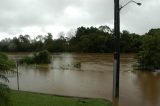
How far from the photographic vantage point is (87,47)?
70.0 m

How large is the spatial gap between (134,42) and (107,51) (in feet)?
23.1

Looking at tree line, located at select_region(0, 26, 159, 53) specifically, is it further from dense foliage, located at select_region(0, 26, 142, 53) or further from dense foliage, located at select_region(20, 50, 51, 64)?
dense foliage, located at select_region(20, 50, 51, 64)

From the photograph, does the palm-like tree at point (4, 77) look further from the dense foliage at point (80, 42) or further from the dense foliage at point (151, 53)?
the dense foliage at point (80, 42)

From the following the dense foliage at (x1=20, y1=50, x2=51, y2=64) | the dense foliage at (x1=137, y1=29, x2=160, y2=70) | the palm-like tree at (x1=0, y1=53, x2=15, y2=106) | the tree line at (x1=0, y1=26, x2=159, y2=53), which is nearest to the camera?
the palm-like tree at (x1=0, y1=53, x2=15, y2=106)

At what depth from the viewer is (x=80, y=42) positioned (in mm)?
74688

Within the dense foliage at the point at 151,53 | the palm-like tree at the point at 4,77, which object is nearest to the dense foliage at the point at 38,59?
the dense foliage at the point at 151,53

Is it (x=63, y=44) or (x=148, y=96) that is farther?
(x=63, y=44)

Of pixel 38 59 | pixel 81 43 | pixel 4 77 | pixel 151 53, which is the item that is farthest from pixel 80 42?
pixel 4 77

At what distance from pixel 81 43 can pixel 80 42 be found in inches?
87.3

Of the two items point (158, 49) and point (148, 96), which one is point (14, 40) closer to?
point (158, 49)

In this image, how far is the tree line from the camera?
65188 mm

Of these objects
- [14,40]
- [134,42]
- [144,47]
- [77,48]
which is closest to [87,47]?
[77,48]

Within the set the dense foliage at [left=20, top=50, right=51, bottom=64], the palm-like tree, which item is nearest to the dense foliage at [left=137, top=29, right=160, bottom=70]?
the dense foliage at [left=20, top=50, right=51, bottom=64]

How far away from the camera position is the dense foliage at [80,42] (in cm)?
6538
